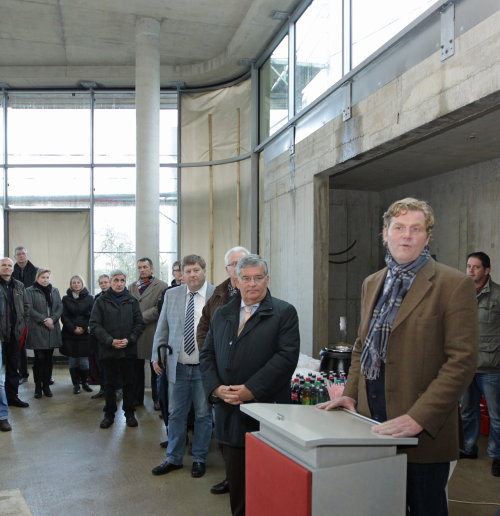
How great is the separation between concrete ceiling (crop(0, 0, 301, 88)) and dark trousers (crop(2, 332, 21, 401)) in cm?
507

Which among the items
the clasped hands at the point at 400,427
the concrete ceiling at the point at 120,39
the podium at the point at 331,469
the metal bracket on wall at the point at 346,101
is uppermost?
the concrete ceiling at the point at 120,39

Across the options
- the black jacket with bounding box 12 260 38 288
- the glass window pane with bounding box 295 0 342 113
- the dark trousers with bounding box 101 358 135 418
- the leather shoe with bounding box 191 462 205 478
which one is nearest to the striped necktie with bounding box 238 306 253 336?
the leather shoe with bounding box 191 462 205 478

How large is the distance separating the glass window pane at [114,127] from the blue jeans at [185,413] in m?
7.22

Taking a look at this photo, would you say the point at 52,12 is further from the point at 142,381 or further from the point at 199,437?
the point at 199,437

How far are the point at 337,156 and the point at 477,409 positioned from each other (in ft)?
9.58

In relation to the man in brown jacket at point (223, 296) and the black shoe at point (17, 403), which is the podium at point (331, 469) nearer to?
the man in brown jacket at point (223, 296)

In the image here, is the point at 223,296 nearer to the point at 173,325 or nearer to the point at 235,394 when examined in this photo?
the point at 173,325

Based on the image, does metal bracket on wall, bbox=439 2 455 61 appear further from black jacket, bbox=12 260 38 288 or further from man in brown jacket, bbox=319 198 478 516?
black jacket, bbox=12 260 38 288

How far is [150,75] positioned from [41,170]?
3.35 metres

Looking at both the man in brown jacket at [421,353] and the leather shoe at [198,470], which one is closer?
the man in brown jacket at [421,353]

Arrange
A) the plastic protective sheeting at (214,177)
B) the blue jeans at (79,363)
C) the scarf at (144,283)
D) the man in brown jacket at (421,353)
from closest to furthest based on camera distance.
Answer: the man in brown jacket at (421,353) < the scarf at (144,283) < the blue jeans at (79,363) < the plastic protective sheeting at (214,177)

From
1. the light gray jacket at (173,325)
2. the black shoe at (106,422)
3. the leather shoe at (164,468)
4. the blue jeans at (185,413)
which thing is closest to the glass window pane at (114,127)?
the black shoe at (106,422)

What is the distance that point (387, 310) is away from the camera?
6.33ft

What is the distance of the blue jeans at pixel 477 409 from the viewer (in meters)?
4.07
